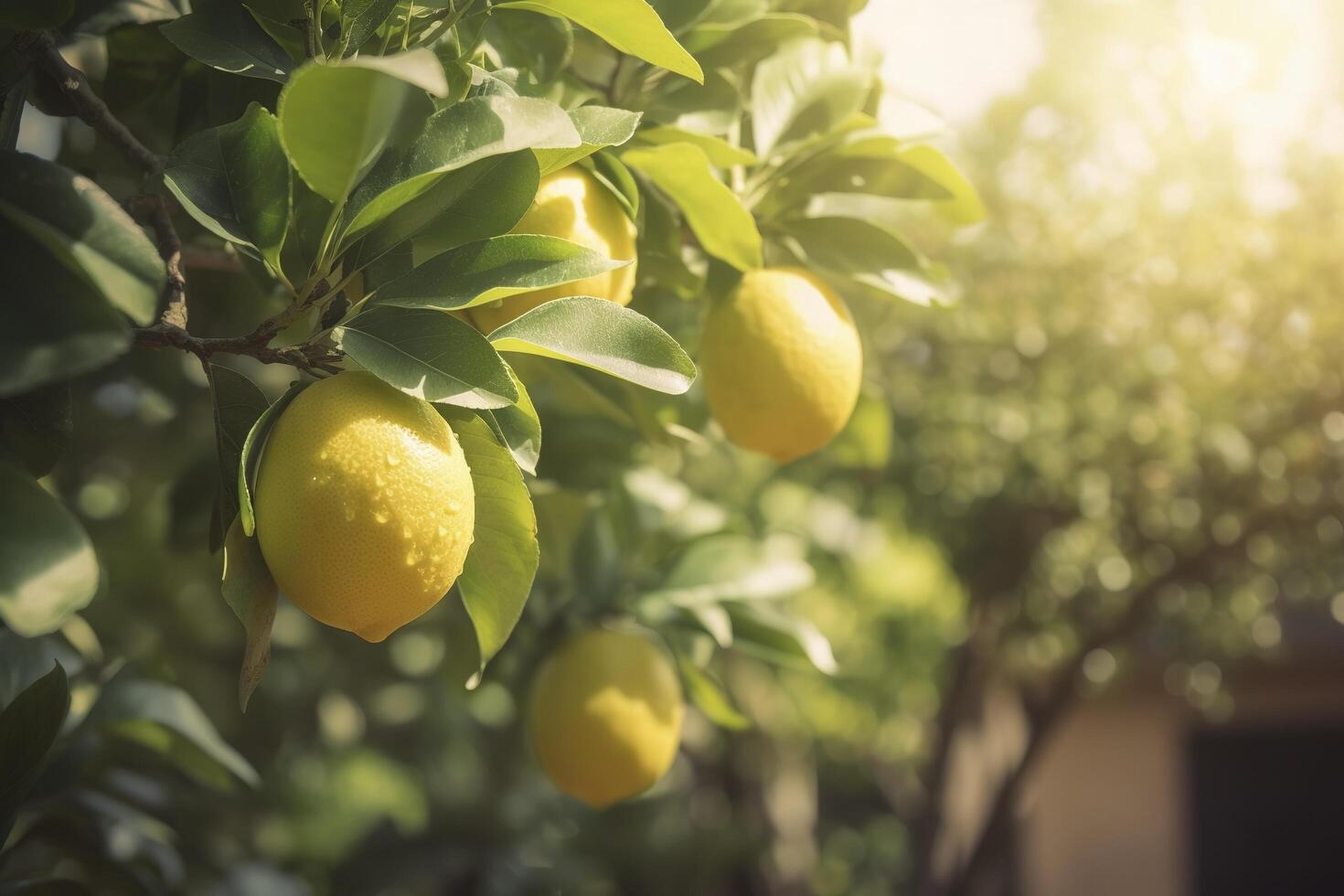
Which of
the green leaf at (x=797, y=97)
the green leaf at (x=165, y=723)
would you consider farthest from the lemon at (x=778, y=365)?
the green leaf at (x=165, y=723)

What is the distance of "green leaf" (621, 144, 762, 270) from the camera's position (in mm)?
859

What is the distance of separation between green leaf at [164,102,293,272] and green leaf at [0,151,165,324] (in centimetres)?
9

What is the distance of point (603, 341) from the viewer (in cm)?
68

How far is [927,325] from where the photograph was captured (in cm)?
287

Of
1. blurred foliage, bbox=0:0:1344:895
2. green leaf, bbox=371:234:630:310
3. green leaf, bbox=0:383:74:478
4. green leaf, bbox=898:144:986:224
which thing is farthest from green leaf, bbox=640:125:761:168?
blurred foliage, bbox=0:0:1344:895

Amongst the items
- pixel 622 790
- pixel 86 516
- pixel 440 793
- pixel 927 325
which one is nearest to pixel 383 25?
pixel 622 790

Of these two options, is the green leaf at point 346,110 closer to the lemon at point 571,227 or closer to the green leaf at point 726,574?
the lemon at point 571,227

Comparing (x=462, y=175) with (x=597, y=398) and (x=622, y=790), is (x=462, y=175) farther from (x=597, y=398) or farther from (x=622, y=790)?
(x=622, y=790)

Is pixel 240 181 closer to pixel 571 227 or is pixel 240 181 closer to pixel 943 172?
pixel 571 227

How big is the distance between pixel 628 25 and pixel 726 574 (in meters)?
0.83

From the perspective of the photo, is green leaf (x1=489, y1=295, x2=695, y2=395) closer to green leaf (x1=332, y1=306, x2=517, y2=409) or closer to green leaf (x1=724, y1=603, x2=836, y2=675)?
green leaf (x1=332, y1=306, x2=517, y2=409)

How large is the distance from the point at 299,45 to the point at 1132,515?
2.47 meters

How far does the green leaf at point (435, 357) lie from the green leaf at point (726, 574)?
0.75m

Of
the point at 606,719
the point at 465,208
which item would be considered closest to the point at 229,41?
the point at 465,208
